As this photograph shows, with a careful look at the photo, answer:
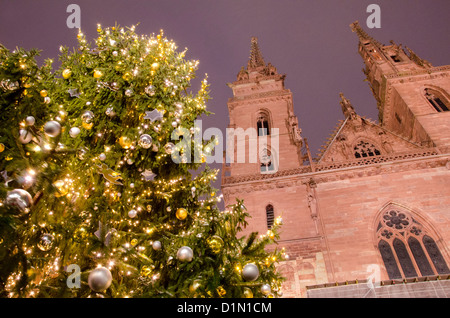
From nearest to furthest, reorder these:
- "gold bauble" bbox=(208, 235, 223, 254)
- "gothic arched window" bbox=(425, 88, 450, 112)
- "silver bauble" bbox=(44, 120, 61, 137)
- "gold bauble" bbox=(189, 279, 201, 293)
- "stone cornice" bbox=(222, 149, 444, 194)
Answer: "silver bauble" bbox=(44, 120, 61, 137) → "gold bauble" bbox=(189, 279, 201, 293) → "gold bauble" bbox=(208, 235, 223, 254) → "stone cornice" bbox=(222, 149, 444, 194) → "gothic arched window" bbox=(425, 88, 450, 112)

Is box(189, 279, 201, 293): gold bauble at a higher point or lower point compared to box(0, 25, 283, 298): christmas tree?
lower

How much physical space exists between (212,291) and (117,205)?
1548 millimetres

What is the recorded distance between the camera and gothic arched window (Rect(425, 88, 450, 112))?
16.6 m

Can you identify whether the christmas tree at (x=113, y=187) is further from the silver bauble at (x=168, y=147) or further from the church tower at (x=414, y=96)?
the church tower at (x=414, y=96)

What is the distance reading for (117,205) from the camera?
136 inches

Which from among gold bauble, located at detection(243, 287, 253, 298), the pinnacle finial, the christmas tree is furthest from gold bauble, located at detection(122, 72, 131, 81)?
the pinnacle finial

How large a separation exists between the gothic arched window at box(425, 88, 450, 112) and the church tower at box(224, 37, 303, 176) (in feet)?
27.8

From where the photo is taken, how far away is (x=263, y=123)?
1844 cm

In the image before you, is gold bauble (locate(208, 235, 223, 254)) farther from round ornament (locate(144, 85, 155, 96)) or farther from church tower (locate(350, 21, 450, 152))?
church tower (locate(350, 21, 450, 152))

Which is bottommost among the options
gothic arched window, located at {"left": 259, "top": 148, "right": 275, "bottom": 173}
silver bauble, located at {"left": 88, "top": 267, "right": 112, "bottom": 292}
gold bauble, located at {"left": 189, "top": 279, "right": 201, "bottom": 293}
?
silver bauble, located at {"left": 88, "top": 267, "right": 112, "bottom": 292}

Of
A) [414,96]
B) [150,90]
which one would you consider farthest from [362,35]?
[150,90]

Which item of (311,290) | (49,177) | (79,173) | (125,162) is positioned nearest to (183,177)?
(125,162)

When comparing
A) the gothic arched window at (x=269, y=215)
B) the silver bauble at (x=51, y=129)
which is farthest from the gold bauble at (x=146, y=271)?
the gothic arched window at (x=269, y=215)
